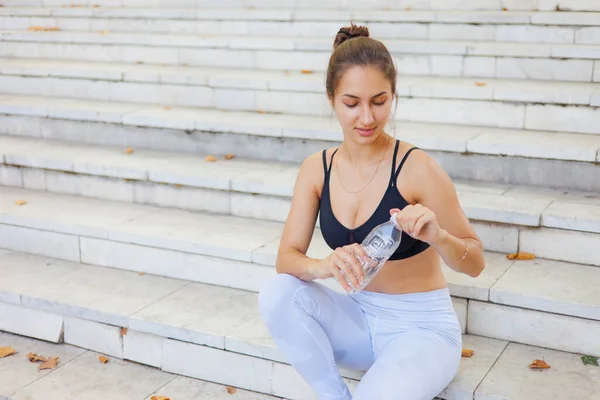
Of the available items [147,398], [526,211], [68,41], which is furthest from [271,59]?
[147,398]

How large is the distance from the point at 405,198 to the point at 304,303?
0.55 metres

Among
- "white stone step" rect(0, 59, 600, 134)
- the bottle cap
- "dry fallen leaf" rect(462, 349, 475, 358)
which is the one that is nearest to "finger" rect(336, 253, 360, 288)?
the bottle cap

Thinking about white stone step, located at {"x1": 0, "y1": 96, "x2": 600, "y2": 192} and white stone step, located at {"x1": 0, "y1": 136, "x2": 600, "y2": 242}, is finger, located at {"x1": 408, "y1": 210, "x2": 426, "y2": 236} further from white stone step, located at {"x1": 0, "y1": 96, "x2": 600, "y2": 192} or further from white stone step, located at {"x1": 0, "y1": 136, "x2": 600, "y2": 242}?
white stone step, located at {"x1": 0, "y1": 96, "x2": 600, "y2": 192}

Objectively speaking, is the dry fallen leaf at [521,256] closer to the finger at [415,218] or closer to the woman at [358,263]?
the woman at [358,263]

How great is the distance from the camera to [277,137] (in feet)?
17.2

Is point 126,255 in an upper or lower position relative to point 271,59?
lower

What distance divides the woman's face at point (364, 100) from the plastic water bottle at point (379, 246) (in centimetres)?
36

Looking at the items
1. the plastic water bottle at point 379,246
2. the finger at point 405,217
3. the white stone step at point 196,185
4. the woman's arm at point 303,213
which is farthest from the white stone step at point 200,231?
the finger at point 405,217

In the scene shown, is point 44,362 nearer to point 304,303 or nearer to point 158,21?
point 304,303

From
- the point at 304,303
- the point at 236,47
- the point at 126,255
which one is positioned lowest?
the point at 126,255

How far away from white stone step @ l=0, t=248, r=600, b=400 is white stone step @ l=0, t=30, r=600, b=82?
2.28m

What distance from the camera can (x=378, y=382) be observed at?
8.73 ft

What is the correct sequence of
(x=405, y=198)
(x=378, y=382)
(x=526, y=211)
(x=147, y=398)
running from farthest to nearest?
(x=526, y=211) < (x=147, y=398) < (x=405, y=198) < (x=378, y=382)

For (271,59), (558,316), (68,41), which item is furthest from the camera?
(68,41)
